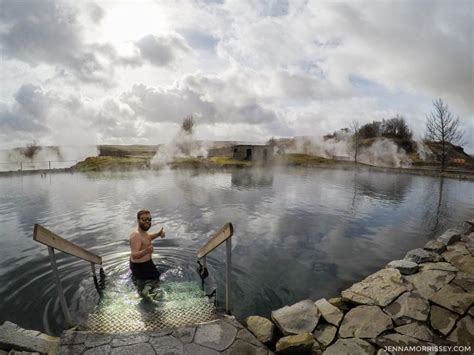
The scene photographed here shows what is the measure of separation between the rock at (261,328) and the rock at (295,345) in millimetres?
264

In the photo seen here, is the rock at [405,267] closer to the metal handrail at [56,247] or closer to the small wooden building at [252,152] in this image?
the metal handrail at [56,247]

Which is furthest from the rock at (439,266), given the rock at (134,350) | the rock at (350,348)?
the rock at (134,350)

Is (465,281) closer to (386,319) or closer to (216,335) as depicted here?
(386,319)

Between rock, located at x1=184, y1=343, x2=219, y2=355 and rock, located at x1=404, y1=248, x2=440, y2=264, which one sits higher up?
rock, located at x1=404, y1=248, x2=440, y2=264

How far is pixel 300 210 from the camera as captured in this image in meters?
15.5

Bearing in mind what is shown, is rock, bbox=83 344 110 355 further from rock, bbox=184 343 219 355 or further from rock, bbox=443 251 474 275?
rock, bbox=443 251 474 275

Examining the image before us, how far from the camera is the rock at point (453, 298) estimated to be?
186 inches

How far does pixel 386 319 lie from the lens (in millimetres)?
4629

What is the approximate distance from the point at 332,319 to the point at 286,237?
5984 millimetres

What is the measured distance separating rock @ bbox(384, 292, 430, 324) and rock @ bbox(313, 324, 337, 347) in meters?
1.08

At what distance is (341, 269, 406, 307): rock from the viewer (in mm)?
5207

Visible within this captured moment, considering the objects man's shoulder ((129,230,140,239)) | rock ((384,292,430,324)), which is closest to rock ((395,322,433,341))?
rock ((384,292,430,324))

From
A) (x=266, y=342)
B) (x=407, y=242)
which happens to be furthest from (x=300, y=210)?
(x=266, y=342)

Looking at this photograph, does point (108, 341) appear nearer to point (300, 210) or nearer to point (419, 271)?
point (419, 271)
